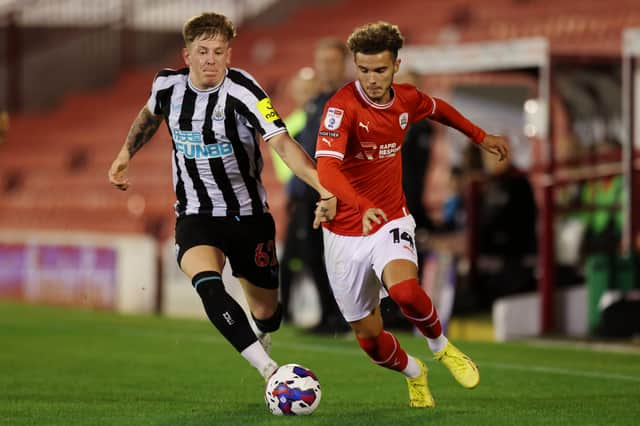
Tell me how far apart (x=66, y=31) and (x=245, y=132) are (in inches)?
647

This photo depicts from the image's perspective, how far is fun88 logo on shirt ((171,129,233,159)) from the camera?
6.38 meters

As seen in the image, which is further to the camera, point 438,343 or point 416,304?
point 438,343

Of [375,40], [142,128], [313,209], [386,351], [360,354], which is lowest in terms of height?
[360,354]

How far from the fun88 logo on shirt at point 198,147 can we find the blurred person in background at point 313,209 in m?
3.19

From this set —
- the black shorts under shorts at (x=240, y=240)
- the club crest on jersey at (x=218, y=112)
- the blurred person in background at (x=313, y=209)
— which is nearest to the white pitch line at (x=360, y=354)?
the blurred person in background at (x=313, y=209)

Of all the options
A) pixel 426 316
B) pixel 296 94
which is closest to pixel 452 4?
pixel 296 94

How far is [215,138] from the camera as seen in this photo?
20.9ft

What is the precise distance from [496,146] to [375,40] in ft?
2.69

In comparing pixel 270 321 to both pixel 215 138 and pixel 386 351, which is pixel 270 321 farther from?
pixel 215 138

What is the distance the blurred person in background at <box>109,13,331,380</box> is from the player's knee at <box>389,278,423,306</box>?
29.5 inches

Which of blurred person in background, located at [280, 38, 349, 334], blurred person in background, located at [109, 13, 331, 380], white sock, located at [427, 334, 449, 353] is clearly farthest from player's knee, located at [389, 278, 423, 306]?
blurred person in background, located at [280, 38, 349, 334]

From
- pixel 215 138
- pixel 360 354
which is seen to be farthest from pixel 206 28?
pixel 360 354

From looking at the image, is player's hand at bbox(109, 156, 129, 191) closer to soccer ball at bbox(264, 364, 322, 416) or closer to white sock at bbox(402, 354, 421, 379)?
soccer ball at bbox(264, 364, 322, 416)

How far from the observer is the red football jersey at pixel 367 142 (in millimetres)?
6098
